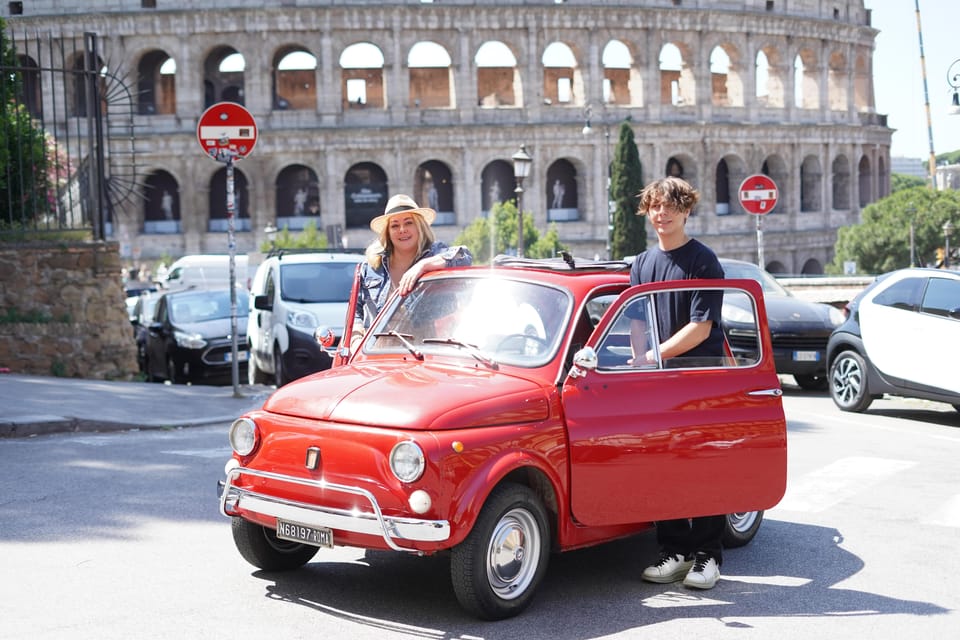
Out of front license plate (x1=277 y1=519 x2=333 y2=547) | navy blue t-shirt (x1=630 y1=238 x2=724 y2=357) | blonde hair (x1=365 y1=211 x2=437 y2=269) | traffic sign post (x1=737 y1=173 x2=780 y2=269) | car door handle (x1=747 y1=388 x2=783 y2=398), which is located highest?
traffic sign post (x1=737 y1=173 x2=780 y2=269)

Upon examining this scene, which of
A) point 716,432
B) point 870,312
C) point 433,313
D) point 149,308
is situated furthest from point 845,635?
point 149,308

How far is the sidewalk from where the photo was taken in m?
11.1

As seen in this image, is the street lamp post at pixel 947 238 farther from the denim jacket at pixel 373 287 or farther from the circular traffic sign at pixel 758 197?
the denim jacket at pixel 373 287

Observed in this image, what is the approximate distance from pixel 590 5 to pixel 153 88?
66.9ft

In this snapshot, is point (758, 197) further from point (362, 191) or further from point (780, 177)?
point (780, 177)

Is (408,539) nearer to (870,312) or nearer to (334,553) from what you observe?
(334,553)

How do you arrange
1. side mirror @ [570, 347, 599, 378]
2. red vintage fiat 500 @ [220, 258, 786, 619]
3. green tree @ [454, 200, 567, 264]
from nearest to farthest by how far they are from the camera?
red vintage fiat 500 @ [220, 258, 786, 619] → side mirror @ [570, 347, 599, 378] → green tree @ [454, 200, 567, 264]

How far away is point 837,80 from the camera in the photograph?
6425 cm

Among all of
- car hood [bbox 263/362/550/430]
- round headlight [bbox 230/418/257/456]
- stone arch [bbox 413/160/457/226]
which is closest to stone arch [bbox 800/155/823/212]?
stone arch [bbox 413/160/457/226]

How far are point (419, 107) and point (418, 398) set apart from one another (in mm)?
51000

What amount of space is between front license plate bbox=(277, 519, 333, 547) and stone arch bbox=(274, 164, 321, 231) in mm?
49872

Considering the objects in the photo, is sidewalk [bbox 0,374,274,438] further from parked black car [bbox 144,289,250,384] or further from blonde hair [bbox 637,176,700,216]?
blonde hair [bbox 637,176,700,216]

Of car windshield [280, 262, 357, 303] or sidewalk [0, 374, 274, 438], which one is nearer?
sidewalk [0, 374, 274, 438]

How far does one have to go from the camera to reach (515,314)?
592 cm
